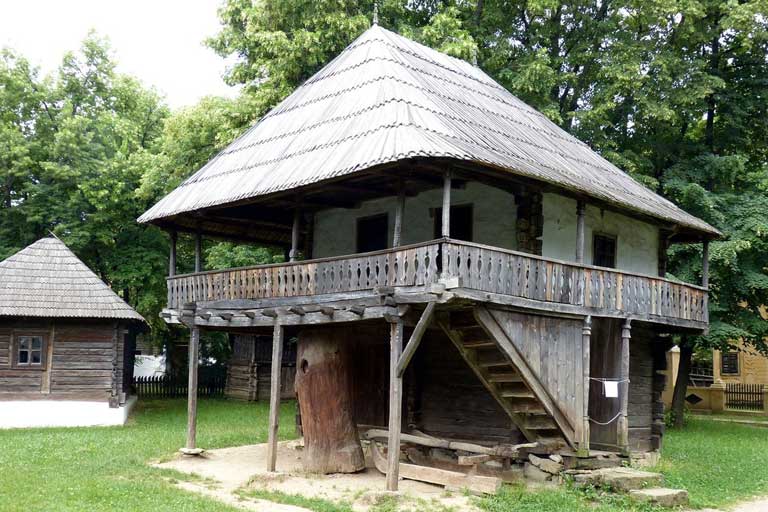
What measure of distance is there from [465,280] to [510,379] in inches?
92.2

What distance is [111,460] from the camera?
16656 mm

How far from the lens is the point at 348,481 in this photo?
49.5ft

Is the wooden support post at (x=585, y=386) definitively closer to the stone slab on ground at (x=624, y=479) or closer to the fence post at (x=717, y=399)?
the stone slab on ground at (x=624, y=479)

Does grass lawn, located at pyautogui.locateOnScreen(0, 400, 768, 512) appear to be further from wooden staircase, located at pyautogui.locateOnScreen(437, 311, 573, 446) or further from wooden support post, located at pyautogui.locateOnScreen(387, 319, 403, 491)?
wooden staircase, located at pyautogui.locateOnScreen(437, 311, 573, 446)

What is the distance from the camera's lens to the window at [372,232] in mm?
17938

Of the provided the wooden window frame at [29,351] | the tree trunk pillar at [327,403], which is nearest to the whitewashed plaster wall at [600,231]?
the tree trunk pillar at [327,403]

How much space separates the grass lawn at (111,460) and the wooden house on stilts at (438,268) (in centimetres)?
199

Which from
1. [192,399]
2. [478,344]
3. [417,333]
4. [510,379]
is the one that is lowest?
[192,399]

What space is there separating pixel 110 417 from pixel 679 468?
1476cm

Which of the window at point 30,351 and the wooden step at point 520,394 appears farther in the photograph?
the window at point 30,351

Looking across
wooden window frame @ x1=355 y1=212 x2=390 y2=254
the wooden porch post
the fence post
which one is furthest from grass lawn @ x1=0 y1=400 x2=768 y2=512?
the fence post

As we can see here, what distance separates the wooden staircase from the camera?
45.2ft

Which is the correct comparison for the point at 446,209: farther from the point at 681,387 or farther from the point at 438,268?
the point at 681,387

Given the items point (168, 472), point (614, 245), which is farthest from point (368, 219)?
point (168, 472)
